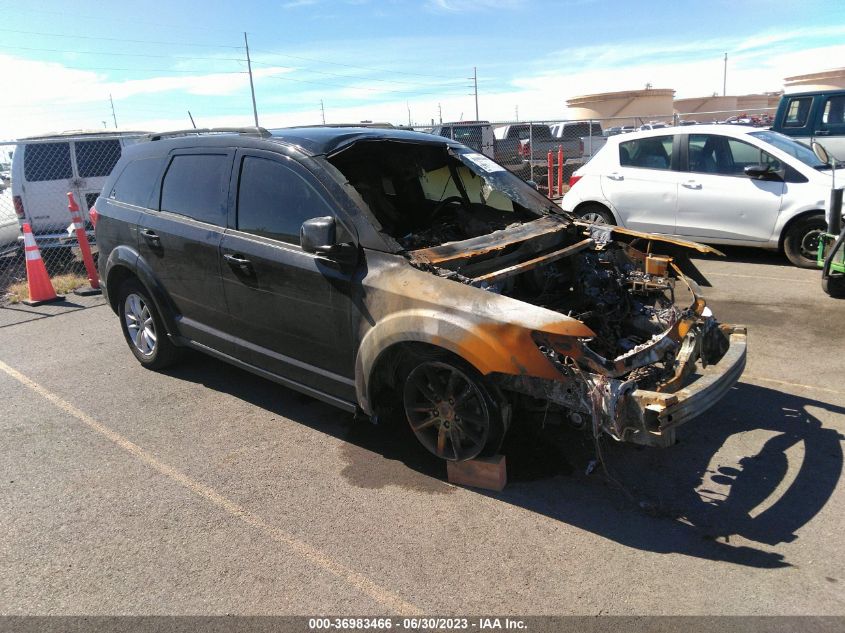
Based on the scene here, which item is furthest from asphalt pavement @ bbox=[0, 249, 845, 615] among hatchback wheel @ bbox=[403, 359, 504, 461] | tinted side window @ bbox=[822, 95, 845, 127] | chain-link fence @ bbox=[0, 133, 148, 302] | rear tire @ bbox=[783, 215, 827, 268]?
tinted side window @ bbox=[822, 95, 845, 127]

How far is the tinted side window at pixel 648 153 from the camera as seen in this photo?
28.3 feet

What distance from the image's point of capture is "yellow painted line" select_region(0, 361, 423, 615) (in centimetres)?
277

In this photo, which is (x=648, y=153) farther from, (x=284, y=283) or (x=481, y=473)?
(x=481, y=473)

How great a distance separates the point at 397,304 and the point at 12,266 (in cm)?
1032

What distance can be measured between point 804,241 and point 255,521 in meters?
7.43

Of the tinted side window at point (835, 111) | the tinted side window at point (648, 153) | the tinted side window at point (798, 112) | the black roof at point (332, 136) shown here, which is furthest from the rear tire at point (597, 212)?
the tinted side window at point (835, 111)


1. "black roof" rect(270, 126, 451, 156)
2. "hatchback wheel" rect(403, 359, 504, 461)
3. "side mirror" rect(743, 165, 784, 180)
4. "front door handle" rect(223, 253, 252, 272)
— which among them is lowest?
"hatchback wheel" rect(403, 359, 504, 461)

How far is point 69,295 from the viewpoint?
8867mm

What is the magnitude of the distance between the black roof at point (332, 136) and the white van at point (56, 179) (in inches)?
276

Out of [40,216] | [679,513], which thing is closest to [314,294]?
[679,513]

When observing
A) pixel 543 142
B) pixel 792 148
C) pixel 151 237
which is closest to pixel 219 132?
pixel 151 237

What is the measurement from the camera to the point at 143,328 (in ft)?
18.1

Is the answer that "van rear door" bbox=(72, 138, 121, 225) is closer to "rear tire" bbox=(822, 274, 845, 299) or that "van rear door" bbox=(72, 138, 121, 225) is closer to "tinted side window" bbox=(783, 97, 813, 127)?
"rear tire" bbox=(822, 274, 845, 299)

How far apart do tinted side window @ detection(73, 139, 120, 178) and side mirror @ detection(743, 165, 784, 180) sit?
973 centimetres
